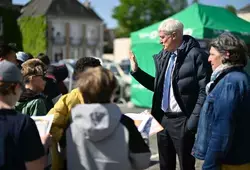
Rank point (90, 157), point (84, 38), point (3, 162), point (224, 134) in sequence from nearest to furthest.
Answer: point (3, 162), point (90, 157), point (224, 134), point (84, 38)

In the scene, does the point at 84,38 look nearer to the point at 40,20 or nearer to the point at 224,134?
the point at 40,20

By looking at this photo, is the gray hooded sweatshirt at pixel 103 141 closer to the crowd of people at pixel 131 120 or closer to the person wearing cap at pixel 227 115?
the crowd of people at pixel 131 120

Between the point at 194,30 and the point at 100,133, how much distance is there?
8.02m

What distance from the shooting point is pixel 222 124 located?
2859 millimetres

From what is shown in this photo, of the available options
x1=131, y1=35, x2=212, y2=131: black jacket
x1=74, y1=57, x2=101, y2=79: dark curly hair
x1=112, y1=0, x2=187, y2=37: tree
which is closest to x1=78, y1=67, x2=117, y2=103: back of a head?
x1=74, y1=57, x2=101, y2=79: dark curly hair

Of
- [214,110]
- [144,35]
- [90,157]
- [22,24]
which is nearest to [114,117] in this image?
[90,157]

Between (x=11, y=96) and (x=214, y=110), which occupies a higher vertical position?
(x=11, y=96)

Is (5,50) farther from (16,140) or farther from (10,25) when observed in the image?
(10,25)

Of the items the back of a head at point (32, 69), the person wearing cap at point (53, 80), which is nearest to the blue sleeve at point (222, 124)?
the back of a head at point (32, 69)

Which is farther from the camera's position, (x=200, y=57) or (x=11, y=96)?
(x=200, y=57)

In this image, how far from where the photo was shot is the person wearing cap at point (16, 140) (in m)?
2.28

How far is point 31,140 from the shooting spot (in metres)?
2.29

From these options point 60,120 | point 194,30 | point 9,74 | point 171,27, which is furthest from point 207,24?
point 9,74

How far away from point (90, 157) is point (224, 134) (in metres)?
0.98
